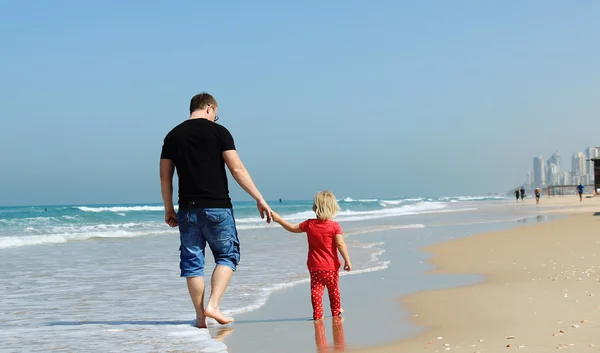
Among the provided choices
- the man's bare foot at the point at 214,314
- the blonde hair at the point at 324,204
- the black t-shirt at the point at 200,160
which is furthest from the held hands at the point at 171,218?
the blonde hair at the point at 324,204

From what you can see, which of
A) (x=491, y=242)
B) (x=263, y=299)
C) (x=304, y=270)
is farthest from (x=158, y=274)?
(x=491, y=242)

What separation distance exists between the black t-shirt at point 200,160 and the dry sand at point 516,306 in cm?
182

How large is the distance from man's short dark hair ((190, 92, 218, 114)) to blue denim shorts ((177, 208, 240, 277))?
0.87 metres

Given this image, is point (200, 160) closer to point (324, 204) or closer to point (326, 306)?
point (324, 204)

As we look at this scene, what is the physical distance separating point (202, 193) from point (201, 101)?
31.5 inches

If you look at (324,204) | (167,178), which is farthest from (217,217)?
(324,204)

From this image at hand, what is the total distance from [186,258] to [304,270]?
445cm

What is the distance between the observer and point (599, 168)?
5412cm

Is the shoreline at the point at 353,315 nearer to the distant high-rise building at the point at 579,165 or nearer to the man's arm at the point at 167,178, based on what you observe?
the man's arm at the point at 167,178

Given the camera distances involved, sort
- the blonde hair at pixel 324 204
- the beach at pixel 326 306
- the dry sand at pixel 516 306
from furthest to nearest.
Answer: the blonde hair at pixel 324 204
the beach at pixel 326 306
the dry sand at pixel 516 306

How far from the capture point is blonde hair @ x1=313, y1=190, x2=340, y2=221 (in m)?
5.49

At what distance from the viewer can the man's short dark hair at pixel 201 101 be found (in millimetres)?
5367

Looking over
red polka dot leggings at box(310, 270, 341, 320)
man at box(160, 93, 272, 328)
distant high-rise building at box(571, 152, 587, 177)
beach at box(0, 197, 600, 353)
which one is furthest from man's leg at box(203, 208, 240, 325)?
distant high-rise building at box(571, 152, 587, 177)

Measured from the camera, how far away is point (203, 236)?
527cm
